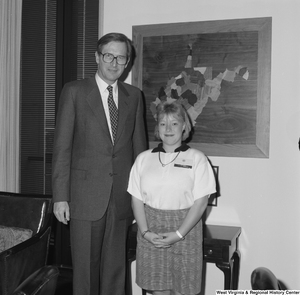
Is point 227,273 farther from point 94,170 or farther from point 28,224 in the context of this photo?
point 28,224

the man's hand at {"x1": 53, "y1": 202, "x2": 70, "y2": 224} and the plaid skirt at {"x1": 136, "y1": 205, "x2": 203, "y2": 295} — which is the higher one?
the man's hand at {"x1": 53, "y1": 202, "x2": 70, "y2": 224}

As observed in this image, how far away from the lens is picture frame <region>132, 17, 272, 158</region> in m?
2.94

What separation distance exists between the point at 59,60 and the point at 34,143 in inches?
29.3

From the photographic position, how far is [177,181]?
2357mm

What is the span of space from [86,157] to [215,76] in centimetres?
114

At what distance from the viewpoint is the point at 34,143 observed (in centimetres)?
364

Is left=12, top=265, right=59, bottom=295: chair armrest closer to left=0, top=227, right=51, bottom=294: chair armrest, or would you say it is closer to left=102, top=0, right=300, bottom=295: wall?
left=0, top=227, right=51, bottom=294: chair armrest

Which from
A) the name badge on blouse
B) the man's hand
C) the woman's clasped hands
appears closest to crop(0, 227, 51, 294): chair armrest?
the man's hand

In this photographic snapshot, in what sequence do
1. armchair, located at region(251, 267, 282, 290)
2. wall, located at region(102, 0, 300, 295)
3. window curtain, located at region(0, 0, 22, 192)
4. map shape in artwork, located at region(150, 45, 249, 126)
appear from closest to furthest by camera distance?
armchair, located at region(251, 267, 282, 290)
wall, located at region(102, 0, 300, 295)
map shape in artwork, located at region(150, 45, 249, 126)
window curtain, located at region(0, 0, 22, 192)

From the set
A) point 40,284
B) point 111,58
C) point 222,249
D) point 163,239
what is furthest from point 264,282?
point 111,58

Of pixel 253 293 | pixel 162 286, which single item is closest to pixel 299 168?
pixel 162 286

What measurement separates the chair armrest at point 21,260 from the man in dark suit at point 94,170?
196 millimetres

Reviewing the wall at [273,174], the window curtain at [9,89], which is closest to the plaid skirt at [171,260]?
the wall at [273,174]

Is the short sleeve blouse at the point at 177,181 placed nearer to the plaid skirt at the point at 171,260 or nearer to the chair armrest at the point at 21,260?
the plaid skirt at the point at 171,260
